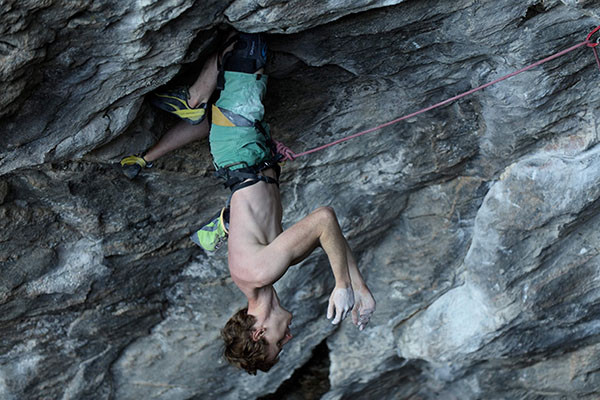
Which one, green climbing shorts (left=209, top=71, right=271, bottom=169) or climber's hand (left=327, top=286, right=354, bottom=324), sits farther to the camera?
green climbing shorts (left=209, top=71, right=271, bottom=169)

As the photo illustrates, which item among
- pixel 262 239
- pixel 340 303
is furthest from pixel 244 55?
pixel 340 303

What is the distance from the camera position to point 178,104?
322 cm

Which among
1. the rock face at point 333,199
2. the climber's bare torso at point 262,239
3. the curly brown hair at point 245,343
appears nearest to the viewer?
the rock face at point 333,199

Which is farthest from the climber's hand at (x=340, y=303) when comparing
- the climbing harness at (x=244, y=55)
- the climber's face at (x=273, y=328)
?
the climbing harness at (x=244, y=55)

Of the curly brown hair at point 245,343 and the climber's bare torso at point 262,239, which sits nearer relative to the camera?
the climber's bare torso at point 262,239

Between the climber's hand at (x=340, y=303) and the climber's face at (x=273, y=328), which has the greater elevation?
the climber's hand at (x=340, y=303)

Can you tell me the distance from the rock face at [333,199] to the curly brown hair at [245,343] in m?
1.01

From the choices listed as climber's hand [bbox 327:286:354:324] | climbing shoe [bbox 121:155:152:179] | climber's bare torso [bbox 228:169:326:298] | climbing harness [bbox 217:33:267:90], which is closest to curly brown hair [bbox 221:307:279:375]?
climber's bare torso [bbox 228:169:326:298]

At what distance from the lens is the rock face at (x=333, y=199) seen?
2.82 m

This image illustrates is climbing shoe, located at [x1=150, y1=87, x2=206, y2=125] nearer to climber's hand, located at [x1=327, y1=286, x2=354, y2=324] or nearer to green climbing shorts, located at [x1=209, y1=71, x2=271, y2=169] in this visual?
green climbing shorts, located at [x1=209, y1=71, x2=271, y2=169]

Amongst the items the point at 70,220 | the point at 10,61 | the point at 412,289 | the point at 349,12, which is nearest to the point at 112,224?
the point at 70,220

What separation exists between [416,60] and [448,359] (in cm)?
259

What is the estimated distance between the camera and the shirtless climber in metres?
2.94

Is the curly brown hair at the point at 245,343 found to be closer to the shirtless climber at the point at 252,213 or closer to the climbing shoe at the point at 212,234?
the shirtless climber at the point at 252,213
